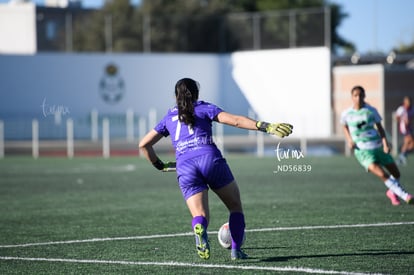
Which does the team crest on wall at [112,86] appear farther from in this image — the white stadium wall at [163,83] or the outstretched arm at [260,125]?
the outstretched arm at [260,125]

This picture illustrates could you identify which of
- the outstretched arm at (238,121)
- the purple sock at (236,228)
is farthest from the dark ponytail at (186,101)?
the purple sock at (236,228)

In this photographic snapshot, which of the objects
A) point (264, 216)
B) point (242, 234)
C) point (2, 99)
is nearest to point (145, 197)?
point (264, 216)

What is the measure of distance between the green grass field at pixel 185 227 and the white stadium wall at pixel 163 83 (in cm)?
2344

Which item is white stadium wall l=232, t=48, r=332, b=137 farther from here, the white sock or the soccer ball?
the soccer ball

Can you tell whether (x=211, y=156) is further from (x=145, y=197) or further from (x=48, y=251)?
(x=145, y=197)

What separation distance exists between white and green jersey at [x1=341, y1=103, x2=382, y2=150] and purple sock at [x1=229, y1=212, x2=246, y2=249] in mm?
6321

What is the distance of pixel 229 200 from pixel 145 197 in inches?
357

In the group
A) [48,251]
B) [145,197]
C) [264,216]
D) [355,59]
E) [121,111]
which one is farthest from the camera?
[355,59]

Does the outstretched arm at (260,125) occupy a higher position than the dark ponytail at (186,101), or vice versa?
the dark ponytail at (186,101)

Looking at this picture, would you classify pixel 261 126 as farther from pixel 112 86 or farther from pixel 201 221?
pixel 112 86

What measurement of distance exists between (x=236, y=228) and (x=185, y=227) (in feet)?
11.1

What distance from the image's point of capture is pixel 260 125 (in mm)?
8703

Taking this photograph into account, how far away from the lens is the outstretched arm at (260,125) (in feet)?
28.2

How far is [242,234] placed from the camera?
941 centimetres
